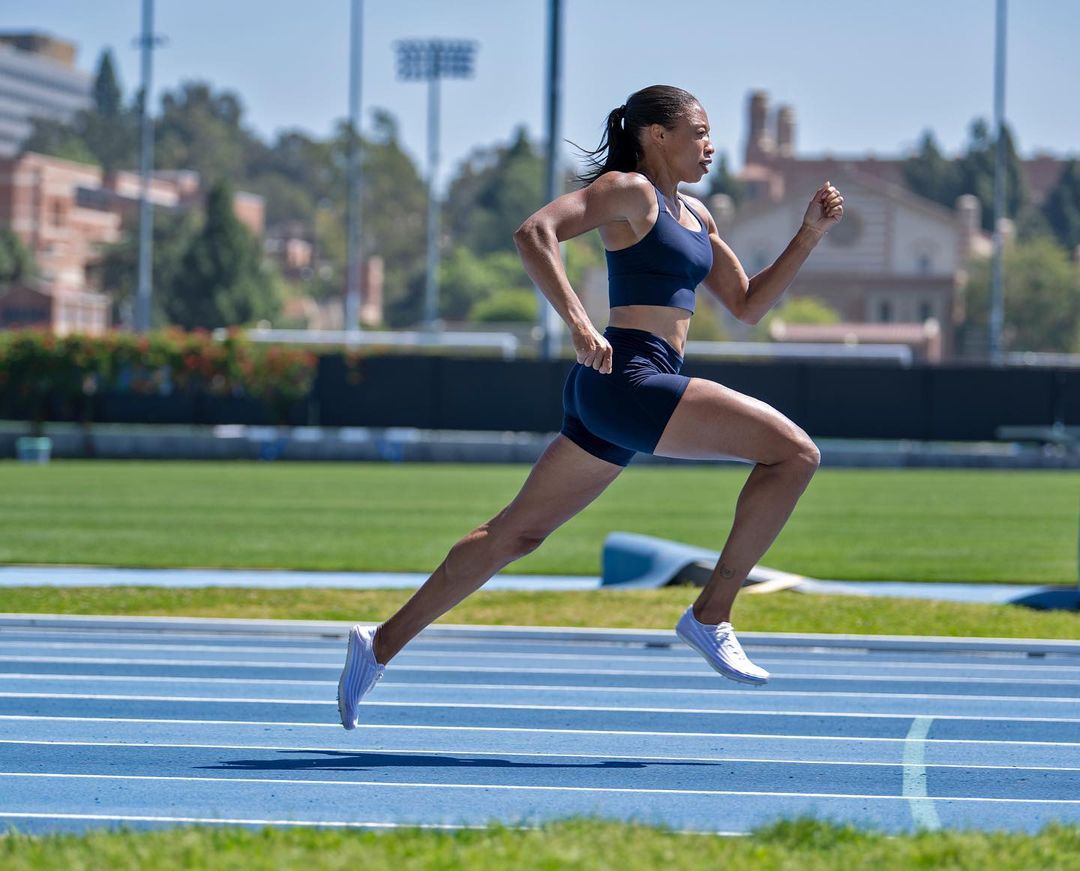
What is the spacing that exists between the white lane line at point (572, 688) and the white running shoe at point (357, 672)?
1810mm

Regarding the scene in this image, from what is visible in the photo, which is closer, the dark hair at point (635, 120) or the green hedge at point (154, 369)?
the dark hair at point (635, 120)

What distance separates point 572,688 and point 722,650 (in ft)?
7.02

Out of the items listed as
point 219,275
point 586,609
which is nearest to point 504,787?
point 586,609

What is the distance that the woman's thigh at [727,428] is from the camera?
6.05 metres

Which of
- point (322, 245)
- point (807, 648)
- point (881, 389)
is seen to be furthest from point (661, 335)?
point (322, 245)

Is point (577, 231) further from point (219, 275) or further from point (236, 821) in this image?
point (219, 275)

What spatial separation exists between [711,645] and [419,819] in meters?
1.39

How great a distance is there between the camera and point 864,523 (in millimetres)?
22406

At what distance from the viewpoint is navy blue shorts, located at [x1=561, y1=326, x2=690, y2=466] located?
238 inches

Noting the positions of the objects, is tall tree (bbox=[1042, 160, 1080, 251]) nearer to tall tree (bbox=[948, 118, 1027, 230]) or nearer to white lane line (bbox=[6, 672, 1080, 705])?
tall tree (bbox=[948, 118, 1027, 230])

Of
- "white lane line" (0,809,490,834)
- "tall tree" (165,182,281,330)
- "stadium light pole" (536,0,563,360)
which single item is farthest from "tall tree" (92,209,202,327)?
"white lane line" (0,809,490,834)

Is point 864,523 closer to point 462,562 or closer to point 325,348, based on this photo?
point 462,562

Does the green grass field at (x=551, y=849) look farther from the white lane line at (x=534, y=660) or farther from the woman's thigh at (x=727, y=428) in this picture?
the white lane line at (x=534, y=660)

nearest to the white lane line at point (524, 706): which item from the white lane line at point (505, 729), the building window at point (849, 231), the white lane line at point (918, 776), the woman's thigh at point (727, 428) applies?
the white lane line at point (918, 776)
